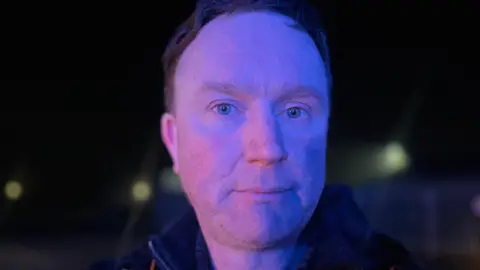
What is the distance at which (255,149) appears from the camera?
3.78 ft

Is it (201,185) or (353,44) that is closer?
(201,185)

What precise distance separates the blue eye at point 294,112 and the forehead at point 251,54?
0.05m

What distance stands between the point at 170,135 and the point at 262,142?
0.25 m

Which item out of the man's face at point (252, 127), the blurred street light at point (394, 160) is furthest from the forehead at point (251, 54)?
the blurred street light at point (394, 160)

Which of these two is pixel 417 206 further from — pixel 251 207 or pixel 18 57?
pixel 18 57

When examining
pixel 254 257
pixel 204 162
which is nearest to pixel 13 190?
pixel 204 162

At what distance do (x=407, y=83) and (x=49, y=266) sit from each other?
909 mm

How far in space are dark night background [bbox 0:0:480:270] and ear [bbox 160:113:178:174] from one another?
2 cm

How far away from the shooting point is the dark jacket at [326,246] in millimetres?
1246

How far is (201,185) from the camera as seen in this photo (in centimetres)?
121

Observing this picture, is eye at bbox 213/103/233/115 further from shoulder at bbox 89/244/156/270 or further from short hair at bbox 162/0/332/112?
shoulder at bbox 89/244/156/270

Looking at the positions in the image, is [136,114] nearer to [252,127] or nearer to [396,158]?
[252,127]

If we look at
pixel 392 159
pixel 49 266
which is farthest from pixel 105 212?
pixel 392 159

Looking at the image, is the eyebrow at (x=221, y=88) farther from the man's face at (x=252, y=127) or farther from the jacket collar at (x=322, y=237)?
the jacket collar at (x=322, y=237)
